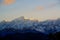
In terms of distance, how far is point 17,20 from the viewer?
598 centimetres

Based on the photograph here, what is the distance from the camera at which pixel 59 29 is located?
5.93m

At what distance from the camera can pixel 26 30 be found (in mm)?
5945

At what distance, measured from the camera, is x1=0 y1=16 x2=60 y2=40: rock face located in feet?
19.4

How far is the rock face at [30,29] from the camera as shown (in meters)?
5.90

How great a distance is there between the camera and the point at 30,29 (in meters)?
5.97

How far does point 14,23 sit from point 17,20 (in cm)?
9
